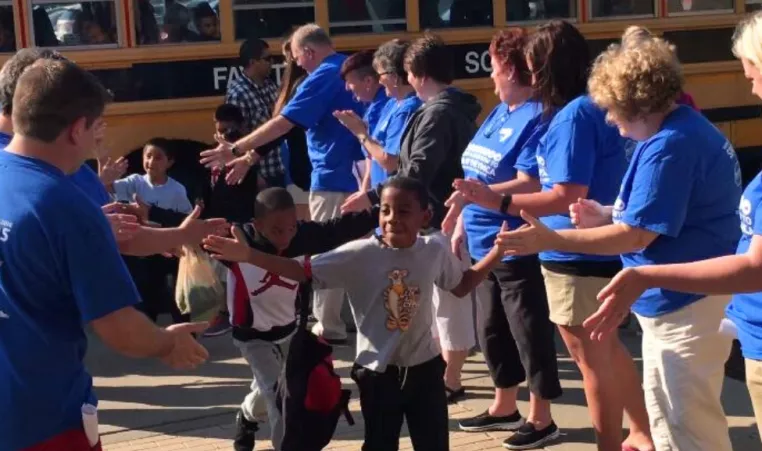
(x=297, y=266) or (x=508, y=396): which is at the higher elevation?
(x=297, y=266)

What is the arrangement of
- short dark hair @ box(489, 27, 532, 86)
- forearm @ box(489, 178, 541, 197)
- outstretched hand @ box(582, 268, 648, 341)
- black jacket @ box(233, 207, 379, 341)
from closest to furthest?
outstretched hand @ box(582, 268, 648, 341) < black jacket @ box(233, 207, 379, 341) < forearm @ box(489, 178, 541, 197) < short dark hair @ box(489, 27, 532, 86)

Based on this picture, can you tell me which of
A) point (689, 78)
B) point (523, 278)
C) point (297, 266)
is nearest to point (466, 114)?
point (523, 278)

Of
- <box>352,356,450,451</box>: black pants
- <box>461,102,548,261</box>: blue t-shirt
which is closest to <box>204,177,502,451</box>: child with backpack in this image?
<box>352,356,450,451</box>: black pants

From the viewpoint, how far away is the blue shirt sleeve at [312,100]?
624cm

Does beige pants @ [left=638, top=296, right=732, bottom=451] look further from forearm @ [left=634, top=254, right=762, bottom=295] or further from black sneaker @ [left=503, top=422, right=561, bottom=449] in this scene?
black sneaker @ [left=503, top=422, right=561, bottom=449]

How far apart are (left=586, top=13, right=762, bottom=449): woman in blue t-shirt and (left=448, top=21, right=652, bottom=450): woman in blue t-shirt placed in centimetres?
97

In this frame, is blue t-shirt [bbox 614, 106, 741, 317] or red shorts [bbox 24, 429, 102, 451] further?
blue t-shirt [bbox 614, 106, 741, 317]

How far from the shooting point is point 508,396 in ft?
16.2

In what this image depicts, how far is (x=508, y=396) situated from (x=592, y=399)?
781 mm

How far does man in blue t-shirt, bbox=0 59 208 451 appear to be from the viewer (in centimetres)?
260

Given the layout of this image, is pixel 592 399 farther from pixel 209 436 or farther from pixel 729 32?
pixel 729 32

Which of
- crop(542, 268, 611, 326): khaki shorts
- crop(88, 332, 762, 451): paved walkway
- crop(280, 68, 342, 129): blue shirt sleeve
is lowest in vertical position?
crop(88, 332, 762, 451): paved walkway

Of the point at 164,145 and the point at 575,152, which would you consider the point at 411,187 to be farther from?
the point at 164,145

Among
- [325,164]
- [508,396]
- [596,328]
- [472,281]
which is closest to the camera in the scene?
Answer: [596,328]
